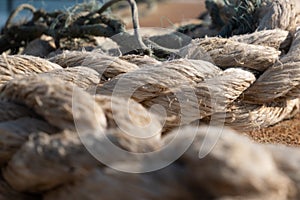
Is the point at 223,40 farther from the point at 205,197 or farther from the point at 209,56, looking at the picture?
the point at 205,197

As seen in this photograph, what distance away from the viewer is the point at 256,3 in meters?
1.18

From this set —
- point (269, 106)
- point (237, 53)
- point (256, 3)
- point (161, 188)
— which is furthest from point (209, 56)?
point (161, 188)

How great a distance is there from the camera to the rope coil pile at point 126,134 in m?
0.45

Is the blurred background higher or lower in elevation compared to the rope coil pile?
lower

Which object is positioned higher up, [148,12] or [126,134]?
[126,134]

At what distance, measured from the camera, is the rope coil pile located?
446mm

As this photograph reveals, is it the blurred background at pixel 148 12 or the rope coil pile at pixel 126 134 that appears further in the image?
the blurred background at pixel 148 12

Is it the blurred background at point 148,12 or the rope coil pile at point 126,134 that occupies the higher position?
the rope coil pile at point 126,134

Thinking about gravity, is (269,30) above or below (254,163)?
below

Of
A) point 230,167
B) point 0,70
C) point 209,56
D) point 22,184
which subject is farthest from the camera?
point 209,56

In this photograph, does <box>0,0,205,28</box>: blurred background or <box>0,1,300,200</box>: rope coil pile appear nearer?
<box>0,1,300,200</box>: rope coil pile

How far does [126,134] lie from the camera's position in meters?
0.51

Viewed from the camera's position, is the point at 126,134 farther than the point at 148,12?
No

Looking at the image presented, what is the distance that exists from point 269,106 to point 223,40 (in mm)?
146
